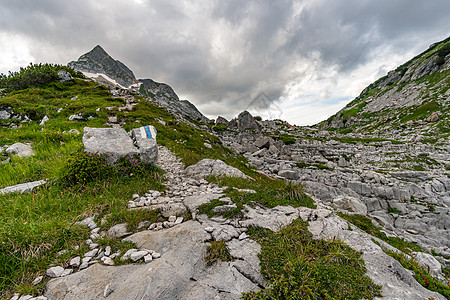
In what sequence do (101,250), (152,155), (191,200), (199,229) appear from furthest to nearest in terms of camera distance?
(152,155) → (191,200) → (199,229) → (101,250)

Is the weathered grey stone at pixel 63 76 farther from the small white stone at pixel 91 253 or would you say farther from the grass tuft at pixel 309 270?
the grass tuft at pixel 309 270

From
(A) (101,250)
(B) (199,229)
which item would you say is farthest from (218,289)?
(A) (101,250)

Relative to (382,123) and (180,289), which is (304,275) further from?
(382,123)

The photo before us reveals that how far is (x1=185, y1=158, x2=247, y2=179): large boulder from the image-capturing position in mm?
9297

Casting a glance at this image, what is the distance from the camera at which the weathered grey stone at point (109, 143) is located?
7199mm

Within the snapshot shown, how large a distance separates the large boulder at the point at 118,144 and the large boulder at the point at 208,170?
223 centimetres

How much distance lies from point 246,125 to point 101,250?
244 ft

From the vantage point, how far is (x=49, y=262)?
3.41m

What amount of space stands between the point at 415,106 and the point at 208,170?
94.2m

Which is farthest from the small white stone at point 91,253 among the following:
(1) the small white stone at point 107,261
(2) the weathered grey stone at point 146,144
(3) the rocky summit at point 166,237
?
(2) the weathered grey stone at point 146,144

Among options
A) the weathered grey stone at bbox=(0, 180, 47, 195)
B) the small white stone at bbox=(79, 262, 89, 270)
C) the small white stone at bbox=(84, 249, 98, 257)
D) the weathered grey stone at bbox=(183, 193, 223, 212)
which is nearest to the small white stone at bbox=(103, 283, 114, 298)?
the small white stone at bbox=(79, 262, 89, 270)

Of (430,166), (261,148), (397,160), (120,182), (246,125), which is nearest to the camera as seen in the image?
(120,182)

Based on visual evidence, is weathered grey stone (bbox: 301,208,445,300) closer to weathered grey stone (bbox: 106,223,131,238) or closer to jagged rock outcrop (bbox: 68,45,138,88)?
weathered grey stone (bbox: 106,223,131,238)

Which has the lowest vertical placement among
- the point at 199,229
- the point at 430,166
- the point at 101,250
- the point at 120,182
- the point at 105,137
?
the point at 430,166
